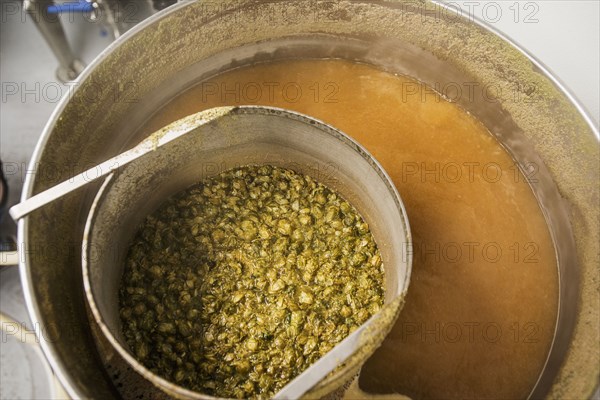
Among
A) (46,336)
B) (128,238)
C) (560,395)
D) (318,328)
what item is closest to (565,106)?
(560,395)

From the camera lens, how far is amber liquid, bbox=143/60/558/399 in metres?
1.40

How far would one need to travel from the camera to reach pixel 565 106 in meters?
1.42

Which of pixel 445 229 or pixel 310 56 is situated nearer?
pixel 445 229

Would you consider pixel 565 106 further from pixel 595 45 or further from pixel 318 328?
pixel 318 328

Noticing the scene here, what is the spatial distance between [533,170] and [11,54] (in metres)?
1.95

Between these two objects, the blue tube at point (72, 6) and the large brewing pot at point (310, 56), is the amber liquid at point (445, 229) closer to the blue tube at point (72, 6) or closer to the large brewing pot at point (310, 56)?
the large brewing pot at point (310, 56)

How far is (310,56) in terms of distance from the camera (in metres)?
Answer: 1.69

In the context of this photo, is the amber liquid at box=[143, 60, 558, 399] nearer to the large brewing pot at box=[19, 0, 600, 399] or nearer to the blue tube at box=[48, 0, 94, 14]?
the large brewing pot at box=[19, 0, 600, 399]

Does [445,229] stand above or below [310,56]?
below

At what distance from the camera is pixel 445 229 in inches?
59.6

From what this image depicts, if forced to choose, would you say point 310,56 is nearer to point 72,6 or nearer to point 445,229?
point 445,229

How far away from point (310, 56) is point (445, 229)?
2.30 ft

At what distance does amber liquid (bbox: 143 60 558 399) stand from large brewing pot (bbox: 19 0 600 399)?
0.05 meters

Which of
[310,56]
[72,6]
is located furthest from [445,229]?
[72,6]
